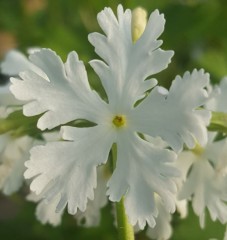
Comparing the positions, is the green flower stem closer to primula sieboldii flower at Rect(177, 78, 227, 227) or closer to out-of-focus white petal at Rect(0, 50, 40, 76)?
primula sieboldii flower at Rect(177, 78, 227, 227)

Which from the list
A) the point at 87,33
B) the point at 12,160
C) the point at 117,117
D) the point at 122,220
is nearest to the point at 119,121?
the point at 117,117

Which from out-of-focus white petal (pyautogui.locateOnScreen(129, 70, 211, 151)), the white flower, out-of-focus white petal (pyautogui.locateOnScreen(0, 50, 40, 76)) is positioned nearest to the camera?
out-of-focus white petal (pyautogui.locateOnScreen(129, 70, 211, 151))

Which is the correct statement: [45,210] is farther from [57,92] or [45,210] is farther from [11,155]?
[57,92]

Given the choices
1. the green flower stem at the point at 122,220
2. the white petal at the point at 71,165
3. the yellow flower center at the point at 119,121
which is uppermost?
the yellow flower center at the point at 119,121

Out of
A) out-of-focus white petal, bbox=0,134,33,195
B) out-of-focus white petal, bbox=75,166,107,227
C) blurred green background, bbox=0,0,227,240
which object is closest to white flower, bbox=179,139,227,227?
out-of-focus white petal, bbox=75,166,107,227

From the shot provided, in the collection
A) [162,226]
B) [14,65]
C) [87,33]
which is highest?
[14,65]

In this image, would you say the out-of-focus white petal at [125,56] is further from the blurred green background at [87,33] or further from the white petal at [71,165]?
the blurred green background at [87,33]

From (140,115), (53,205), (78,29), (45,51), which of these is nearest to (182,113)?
(140,115)

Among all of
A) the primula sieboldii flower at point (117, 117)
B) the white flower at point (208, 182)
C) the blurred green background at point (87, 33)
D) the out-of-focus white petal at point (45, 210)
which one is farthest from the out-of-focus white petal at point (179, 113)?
the blurred green background at point (87, 33)
